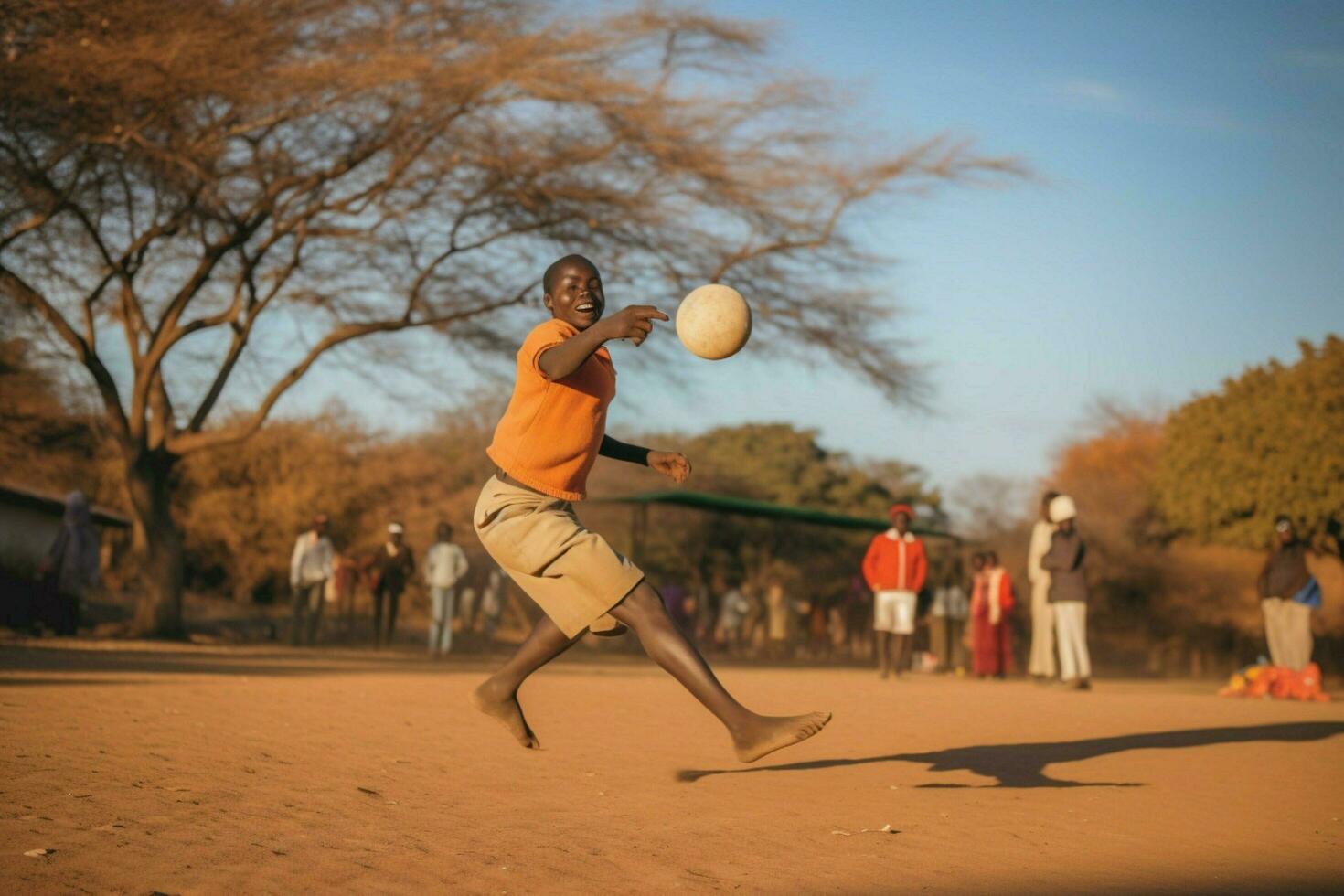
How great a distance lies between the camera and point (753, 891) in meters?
4.26

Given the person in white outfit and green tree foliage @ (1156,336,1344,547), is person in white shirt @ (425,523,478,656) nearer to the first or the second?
the person in white outfit

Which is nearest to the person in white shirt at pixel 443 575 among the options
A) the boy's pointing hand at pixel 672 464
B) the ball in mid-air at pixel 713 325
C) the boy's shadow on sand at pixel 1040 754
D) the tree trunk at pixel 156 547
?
the tree trunk at pixel 156 547

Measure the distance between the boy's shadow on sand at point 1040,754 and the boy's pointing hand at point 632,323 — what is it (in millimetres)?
2562

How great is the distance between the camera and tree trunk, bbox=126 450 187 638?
2069 cm

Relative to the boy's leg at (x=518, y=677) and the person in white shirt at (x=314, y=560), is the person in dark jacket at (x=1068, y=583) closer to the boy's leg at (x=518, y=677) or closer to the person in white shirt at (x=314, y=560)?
the person in white shirt at (x=314, y=560)

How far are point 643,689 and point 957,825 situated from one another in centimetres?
899

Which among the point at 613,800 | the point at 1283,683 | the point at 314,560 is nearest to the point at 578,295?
the point at 613,800

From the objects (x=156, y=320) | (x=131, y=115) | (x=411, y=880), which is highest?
(x=131, y=115)

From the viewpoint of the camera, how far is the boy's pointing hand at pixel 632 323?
5.21m

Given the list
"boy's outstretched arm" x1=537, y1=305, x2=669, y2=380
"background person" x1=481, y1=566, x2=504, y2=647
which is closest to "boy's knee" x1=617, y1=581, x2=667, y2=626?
"boy's outstretched arm" x1=537, y1=305, x2=669, y2=380

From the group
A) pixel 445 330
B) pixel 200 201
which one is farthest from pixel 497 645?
pixel 200 201

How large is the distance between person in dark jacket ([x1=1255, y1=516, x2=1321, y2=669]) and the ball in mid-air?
42.9 ft

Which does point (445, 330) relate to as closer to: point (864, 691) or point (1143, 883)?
point (864, 691)

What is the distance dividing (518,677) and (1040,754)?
12.5ft
